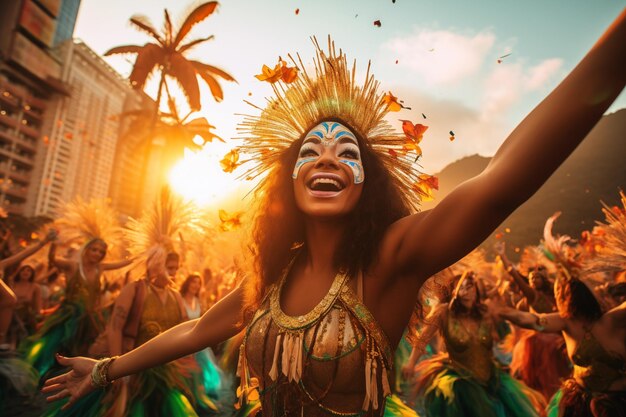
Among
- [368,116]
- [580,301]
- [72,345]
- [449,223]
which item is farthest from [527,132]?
[72,345]

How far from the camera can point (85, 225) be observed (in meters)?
8.25

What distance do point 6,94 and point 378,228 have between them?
71.0 metres

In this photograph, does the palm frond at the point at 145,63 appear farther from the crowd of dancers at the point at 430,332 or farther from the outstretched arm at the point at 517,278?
the outstretched arm at the point at 517,278

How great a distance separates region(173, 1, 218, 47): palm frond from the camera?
14818 mm

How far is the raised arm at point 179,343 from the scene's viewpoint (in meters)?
2.21

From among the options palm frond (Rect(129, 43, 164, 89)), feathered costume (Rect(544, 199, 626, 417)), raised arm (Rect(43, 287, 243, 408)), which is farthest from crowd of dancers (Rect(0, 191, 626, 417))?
palm frond (Rect(129, 43, 164, 89))

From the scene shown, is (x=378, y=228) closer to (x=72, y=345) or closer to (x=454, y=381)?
(x=454, y=381)

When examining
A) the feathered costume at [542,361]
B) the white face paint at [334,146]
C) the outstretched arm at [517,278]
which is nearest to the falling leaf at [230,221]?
the white face paint at [334,146]

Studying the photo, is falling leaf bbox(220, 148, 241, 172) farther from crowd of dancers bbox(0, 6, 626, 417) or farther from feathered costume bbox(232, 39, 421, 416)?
feathered costume bbox(232, 39, 421, 416)

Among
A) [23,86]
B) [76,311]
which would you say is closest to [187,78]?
[76,311]

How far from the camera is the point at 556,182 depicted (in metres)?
20.5

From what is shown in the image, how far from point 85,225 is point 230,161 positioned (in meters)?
6.99

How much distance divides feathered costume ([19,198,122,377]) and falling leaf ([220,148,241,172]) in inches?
243

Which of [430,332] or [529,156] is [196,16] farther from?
[529,156]
